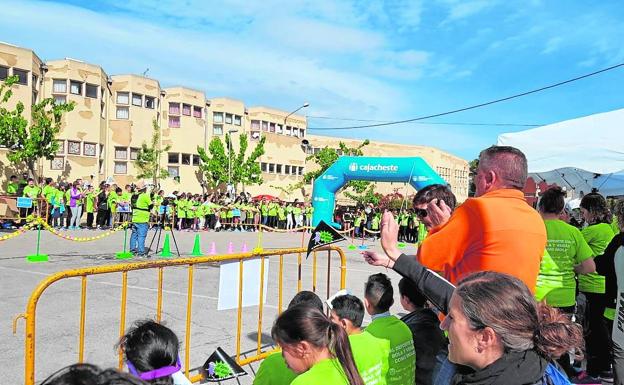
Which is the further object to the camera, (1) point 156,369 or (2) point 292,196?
(2) point 292,196

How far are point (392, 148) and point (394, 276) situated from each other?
50141mm

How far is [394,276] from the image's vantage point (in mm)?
12375

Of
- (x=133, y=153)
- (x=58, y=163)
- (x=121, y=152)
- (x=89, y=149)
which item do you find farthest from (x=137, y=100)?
(x=58, y=163)

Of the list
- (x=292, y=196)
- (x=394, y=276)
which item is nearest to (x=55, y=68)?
(x=292, y=196)

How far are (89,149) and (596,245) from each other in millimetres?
34512

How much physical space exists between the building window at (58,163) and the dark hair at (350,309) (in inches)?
1339

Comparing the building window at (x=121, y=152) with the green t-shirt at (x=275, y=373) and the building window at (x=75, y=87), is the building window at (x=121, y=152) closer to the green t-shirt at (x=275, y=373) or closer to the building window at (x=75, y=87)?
the building window at (x=75, y=87)

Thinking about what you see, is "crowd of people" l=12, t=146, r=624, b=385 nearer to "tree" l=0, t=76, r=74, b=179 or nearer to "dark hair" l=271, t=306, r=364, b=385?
"dark hair" l=271, t=306, r=364, b=385

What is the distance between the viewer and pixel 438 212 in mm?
3408

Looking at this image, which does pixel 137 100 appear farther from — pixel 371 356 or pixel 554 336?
pixel 554 336

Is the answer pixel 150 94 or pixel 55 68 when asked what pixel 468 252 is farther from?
pixel 150 94

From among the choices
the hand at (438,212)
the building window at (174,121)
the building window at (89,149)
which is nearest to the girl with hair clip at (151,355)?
the hand at (438,212)

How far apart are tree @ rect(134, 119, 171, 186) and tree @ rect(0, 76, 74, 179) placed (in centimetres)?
899

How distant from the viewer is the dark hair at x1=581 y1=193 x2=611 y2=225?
5.73 meters
